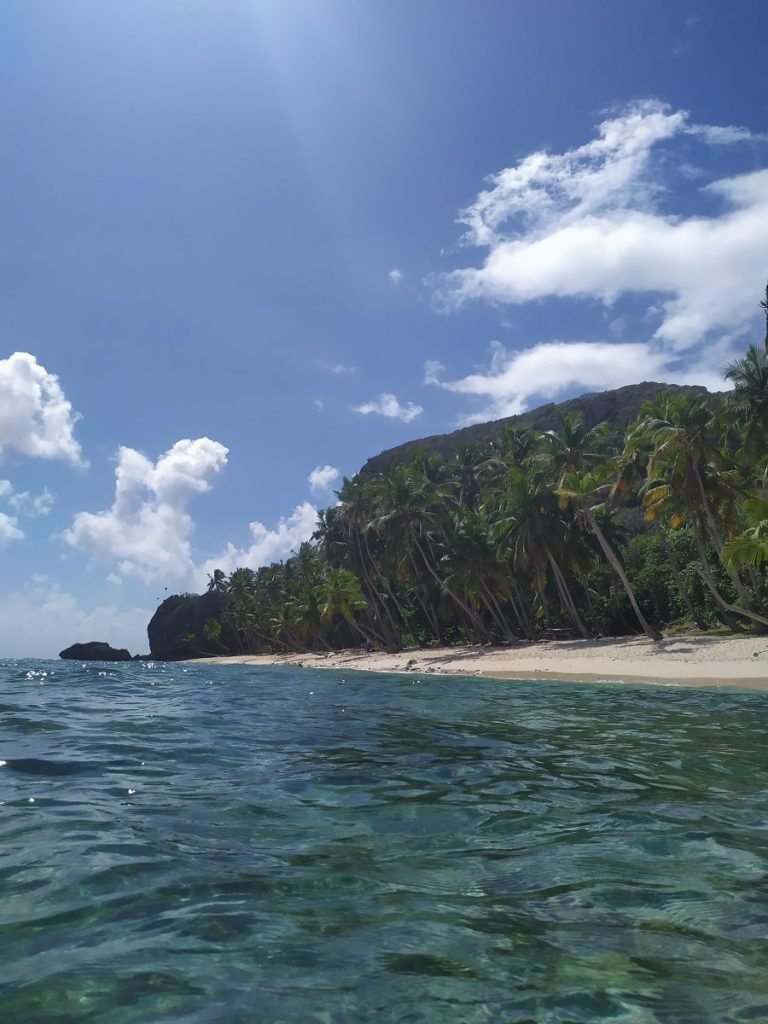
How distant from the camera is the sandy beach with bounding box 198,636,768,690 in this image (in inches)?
949

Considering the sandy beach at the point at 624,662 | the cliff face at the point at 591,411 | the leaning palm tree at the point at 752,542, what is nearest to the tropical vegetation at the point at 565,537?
the leaning palm tree at the point at 752,542

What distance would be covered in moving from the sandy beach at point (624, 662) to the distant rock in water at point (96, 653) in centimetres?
7758

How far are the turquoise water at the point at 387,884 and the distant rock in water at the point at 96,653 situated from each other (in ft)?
354

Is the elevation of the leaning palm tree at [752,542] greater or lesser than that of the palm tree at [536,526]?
lesser

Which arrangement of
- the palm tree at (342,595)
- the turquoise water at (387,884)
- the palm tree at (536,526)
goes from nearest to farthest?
the turquoise water at (387,884) < the palm tree at (536,526) < the palm tree at (342,595)

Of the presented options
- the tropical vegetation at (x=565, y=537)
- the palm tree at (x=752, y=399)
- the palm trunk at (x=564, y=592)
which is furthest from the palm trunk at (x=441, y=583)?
the palm tree at (x=752, y=399)

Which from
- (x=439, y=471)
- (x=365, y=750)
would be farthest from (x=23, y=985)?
(x=439, y=471)

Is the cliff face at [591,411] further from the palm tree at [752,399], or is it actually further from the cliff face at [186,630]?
the palm tree at [752,399]

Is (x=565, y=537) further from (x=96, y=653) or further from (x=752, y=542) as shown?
(x=96, y=653)

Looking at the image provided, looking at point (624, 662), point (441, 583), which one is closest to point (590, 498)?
point (624, 662)

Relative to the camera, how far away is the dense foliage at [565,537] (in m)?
32.3

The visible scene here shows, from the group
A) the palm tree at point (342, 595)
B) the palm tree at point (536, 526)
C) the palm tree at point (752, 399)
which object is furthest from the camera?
the palm tree at point (342, 595)

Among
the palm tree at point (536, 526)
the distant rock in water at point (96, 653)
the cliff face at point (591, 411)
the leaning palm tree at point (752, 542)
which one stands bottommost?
the distant rock in water at point (96, 653)

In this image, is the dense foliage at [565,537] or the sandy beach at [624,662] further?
the dense foliage at [565,537]
